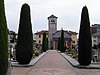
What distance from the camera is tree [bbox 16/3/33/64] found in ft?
63.4

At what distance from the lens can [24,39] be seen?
19.4 m

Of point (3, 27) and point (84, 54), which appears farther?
point (84, 54)

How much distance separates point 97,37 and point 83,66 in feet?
253

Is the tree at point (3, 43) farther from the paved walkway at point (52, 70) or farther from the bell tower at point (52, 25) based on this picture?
the bell tower at point (52, 25)

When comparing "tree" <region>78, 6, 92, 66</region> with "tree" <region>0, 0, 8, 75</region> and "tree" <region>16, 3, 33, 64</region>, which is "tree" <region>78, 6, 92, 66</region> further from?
"tree" <region>0, 0, 8, 75</region>

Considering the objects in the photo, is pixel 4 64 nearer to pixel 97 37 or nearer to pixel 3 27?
pixel 3 27

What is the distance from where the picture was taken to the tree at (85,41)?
1859cm

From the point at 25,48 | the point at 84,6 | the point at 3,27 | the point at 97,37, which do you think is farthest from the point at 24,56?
the point at 97,37

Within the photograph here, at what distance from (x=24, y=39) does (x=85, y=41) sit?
14.5 feet

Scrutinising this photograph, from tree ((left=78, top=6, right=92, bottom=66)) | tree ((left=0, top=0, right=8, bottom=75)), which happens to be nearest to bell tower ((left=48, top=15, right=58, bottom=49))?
tree ((left=78, top=6, right=92, bottom=66))

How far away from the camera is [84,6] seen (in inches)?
757

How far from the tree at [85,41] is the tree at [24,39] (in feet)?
12.5

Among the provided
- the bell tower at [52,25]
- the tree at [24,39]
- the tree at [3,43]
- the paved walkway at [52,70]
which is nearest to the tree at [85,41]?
the paved walkway at [52,70]

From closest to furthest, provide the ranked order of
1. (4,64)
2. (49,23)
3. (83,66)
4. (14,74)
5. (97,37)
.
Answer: (4,64)
(14,74)
(83,66)
(97,37)
(49,23)
